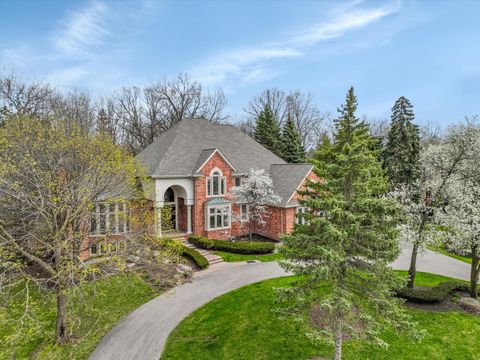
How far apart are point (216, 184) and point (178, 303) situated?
11.0m

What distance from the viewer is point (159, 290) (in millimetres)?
14898

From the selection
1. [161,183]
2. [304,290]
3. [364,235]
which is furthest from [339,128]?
[161,183]

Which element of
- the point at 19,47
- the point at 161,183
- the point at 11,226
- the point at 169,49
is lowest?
the point at 11,226

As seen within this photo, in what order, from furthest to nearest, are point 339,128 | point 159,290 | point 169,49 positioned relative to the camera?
point 169,49, point 159,290, point 339,128

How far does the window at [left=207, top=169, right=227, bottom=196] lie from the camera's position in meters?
22.6

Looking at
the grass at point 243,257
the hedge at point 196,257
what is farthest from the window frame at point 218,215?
the hedge at point 196,257

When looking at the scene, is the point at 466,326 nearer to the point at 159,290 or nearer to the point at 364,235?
the point at 364,235

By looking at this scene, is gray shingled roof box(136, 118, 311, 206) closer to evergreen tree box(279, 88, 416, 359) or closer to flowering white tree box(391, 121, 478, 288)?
flowering white tree box(391, 121, 478, 288)

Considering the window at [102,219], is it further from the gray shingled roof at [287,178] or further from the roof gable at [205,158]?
the gray shingled roof at [287,178]

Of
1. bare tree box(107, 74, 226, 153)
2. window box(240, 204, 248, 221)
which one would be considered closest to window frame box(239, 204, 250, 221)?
window box(240, 204, 248, 221)

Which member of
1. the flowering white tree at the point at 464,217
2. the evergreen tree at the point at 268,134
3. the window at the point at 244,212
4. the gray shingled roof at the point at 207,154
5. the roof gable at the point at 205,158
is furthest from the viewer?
the evergreen tree at the point at 268,134

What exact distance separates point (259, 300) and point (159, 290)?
529 centimetres

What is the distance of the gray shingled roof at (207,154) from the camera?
72.5 feet

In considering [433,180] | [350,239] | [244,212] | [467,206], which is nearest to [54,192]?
[350,239]
